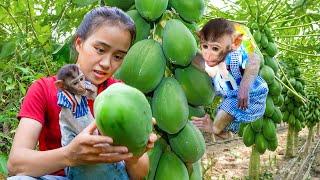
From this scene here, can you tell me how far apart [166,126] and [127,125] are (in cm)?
55

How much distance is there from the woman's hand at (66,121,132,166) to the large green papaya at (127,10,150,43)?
639 mm

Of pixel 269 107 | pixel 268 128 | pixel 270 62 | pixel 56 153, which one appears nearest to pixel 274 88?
pixel 270 62

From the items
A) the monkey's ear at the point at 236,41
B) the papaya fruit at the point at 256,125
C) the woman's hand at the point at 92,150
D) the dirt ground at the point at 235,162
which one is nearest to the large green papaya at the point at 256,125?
the papaya fruit at the point at 256,125

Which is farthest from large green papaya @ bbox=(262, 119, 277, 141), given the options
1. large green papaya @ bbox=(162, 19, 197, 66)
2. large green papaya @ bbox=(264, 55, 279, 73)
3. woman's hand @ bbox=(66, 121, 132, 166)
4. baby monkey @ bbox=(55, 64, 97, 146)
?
woman's hand @ bbox=(66, 121, 132, 166)

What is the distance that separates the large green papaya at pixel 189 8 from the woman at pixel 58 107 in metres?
0.25

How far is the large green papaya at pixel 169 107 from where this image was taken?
179 cm

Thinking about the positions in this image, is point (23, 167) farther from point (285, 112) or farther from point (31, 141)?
point (285, 112)

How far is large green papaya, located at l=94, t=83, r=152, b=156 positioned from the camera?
1.26m

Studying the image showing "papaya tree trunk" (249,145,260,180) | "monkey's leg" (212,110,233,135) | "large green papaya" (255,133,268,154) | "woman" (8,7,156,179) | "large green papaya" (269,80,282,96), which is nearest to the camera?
"woman" (8,7,156,179)

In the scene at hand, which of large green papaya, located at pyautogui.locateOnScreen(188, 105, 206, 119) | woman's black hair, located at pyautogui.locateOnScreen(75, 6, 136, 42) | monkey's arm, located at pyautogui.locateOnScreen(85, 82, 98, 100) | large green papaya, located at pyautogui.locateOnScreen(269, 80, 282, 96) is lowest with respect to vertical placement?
large green papaya, located at pyautogui.locateOnScreen(269, 80, 282, 96)

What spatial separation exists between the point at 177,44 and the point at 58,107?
0.46 m

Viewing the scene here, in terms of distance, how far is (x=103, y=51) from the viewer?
5.50 ft

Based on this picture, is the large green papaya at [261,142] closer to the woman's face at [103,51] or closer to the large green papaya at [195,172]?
the large green papaya at [195,172]

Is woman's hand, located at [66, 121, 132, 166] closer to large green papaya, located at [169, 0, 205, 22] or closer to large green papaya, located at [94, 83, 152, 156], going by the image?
large green papaya, located at [94, 83, 152, 156]
